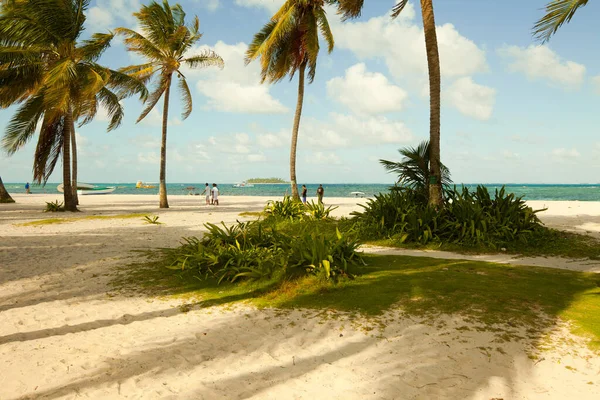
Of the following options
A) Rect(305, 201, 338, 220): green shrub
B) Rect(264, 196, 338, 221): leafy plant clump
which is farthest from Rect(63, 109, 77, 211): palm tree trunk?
Rect(305, 201, 338, 220): green shrub

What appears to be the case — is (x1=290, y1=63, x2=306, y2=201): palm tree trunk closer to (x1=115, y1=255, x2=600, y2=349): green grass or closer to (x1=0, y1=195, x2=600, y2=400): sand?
(x1=115, y1=255, x2=600, y2=349): green grass

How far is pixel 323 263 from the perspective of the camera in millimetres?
6188

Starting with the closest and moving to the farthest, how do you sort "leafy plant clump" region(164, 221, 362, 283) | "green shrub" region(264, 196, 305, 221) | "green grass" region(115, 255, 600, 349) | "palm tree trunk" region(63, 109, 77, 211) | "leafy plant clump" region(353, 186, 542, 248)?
"green grass" region(115, 255, 600, 349), "leafy plant clump" region(164, 221, 362, 283), "leafy plant clump" region(353, 186, 542, 248), "green shrub" region(264, 196, 305, 221), "palm tree trunk" region(63, 109, 77, 211)

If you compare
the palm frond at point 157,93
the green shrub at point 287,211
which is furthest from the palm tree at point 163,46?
the green shrub at point 287,211

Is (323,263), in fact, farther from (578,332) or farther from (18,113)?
(18,113)

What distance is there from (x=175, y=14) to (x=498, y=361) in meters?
22.7

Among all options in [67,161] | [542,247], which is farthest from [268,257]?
[67,161]

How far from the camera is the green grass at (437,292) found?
464 centimetres

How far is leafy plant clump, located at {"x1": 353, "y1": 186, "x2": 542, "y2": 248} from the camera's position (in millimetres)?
9633

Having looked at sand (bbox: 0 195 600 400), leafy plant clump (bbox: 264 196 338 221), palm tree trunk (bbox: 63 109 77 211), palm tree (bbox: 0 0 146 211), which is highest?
palm tree (bbox: 0 0 146 211)

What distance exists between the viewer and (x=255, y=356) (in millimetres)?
3928

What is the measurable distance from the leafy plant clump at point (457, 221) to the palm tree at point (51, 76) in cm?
1251

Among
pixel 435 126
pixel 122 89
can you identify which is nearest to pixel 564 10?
pixel 435 126

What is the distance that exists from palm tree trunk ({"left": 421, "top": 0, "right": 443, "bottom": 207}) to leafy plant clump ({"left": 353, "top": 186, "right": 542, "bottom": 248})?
1.62 feet
